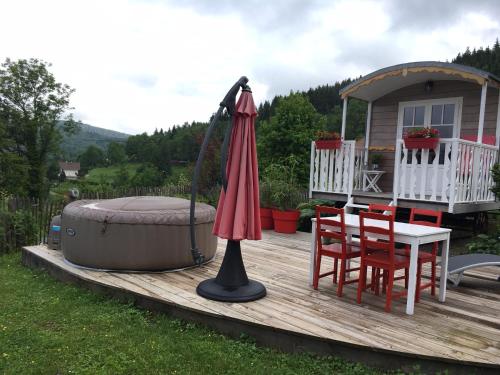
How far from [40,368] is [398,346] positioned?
2.48 metres

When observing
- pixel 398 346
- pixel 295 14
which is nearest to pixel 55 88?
pixel 295 14

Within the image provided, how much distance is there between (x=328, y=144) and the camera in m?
7.73

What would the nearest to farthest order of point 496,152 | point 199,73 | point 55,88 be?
point 496,152 < point 199,73 < point 55,88

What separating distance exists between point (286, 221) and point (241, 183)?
414 cm

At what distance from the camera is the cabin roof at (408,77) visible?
21.5 ft

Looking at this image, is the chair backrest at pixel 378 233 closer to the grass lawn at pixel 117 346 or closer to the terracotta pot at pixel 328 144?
the grass lawn at pixel 117 346

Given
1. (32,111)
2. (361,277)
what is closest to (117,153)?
(32,111)

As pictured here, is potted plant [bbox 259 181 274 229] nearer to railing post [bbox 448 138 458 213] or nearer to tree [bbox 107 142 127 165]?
railing post [bbox 448 138 458 213]

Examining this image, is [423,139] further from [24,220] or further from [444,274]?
[24,220]

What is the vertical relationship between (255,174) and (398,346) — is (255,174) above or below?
above

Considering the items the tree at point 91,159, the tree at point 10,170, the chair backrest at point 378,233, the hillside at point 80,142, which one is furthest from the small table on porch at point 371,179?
the tree at point 91,159

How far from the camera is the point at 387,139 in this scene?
8.95 metres

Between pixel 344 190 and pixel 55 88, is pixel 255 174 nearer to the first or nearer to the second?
pixel 344 190

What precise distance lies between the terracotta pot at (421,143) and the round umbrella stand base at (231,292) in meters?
3.76
